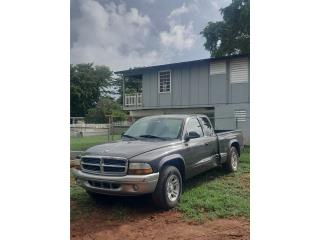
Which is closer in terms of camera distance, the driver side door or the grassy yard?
the grassy yard

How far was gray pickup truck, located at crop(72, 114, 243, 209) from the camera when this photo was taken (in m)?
2.64

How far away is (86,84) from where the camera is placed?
2449mm

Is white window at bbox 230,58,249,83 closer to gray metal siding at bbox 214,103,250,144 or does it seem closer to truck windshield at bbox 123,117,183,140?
gray metal siding at bbox 214,103,250,144

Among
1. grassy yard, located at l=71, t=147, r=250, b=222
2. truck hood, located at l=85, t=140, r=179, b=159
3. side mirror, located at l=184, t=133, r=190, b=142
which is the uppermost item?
side mirror, located at l=184, t=133, r=190, b=142

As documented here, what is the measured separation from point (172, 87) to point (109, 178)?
3.76 feet

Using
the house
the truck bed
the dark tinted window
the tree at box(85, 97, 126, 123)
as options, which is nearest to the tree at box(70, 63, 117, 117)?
the tree at box(85, 97, 126, 123)

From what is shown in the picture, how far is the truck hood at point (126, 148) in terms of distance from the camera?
8.93 ft

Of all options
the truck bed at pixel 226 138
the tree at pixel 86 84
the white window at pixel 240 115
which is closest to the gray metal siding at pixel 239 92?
the white window at pixel 240 115

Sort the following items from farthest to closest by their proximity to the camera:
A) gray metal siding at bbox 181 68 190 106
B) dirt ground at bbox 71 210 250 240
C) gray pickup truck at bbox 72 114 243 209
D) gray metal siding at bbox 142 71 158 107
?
gray metal siding at bbox 181 68 190 106 → gray metal siding at bbox 142 71 158 107 → gray pickup truck at bbox 72 114 243 209 → dirt ground at bbox 71 210 250 240

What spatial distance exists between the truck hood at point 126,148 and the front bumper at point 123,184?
0.68 ft

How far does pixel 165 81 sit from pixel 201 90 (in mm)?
391

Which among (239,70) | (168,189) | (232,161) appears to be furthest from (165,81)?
(232,161)

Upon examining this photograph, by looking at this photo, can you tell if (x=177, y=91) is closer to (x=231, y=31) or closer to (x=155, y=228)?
(x=231, y=31)
